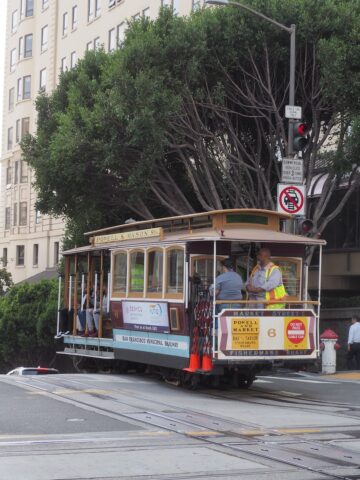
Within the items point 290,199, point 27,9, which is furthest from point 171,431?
point 27,9

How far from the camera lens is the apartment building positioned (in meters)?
49.3

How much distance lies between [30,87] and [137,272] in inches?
1655

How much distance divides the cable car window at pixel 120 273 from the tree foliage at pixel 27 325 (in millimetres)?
15048

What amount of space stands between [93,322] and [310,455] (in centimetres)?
937

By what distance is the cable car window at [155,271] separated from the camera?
14.1 meters

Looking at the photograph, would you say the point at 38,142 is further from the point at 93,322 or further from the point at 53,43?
the point at 53,43

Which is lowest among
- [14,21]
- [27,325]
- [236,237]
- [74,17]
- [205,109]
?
[27,325]

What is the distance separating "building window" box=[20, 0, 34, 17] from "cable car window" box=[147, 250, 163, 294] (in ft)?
148

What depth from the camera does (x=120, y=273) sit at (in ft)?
51.0

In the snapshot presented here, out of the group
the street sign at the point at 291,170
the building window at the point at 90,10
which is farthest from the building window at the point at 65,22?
the street sign at the point at 291,170

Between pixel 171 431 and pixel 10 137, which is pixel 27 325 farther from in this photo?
pixel 10 137

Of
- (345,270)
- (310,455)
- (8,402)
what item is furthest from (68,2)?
(310,455)

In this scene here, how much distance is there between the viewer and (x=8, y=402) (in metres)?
11.7

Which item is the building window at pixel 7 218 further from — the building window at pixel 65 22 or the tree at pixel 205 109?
the tree at pixel 205 109
